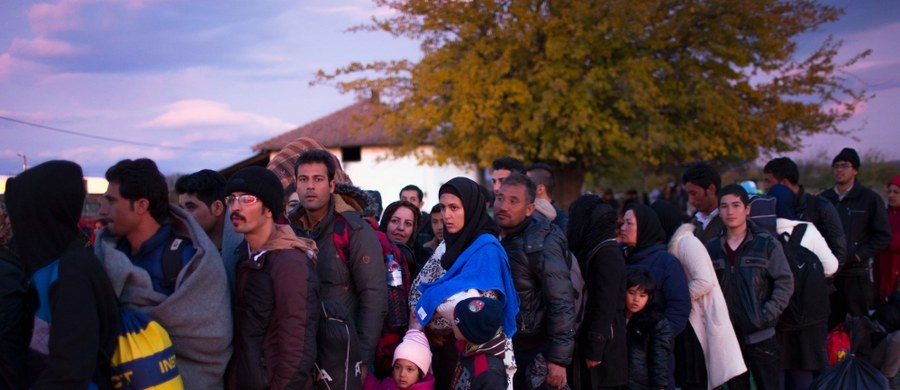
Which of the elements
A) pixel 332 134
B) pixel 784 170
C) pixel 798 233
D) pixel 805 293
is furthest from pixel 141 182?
pixel 332 134

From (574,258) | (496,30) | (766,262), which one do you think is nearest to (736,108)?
(496,30)

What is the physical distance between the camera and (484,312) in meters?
3.64

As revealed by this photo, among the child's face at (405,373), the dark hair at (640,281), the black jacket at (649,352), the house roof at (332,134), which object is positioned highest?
the house roof at (332,134)

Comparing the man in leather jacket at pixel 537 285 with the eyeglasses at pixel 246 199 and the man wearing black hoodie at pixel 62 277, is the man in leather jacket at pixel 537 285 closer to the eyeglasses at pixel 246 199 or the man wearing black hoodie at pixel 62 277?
the eyeglasses at pixel 246 199

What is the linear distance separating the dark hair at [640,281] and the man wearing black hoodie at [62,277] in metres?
3.43

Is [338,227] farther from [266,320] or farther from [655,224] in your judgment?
[655,224]

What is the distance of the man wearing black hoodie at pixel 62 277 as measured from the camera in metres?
2.64

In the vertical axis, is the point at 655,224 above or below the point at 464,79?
below

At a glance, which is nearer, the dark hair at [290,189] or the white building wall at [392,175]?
the dark hair at [290,189]

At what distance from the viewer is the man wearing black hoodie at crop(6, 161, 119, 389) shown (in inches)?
104

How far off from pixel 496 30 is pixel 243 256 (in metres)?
15.2

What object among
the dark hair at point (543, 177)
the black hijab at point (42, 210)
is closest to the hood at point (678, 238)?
the dark hair at point (543, 177)

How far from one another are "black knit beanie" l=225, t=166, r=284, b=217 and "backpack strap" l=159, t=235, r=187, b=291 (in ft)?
1.37

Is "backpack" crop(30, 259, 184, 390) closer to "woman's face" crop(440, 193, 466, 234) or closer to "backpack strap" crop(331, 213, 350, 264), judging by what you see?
"backpack strap" crop(331, 213, 350, 264)
